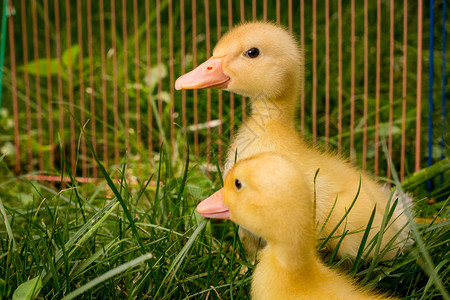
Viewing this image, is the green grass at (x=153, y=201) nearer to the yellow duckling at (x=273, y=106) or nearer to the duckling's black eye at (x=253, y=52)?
the yellow duckling at (x=273, y=106)

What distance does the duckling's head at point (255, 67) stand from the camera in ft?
6.06

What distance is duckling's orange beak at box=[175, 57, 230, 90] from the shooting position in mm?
1844

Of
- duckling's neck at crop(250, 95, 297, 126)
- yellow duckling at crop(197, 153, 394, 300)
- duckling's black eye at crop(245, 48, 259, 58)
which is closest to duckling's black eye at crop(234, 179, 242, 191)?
yellow duckling at crop(197, 153, 394, 300)

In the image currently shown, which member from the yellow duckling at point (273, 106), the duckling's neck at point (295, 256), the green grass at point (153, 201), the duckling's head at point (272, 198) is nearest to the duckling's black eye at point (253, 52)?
the yellow duckling at point (273, 106)

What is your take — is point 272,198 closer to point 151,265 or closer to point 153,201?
point 151,265

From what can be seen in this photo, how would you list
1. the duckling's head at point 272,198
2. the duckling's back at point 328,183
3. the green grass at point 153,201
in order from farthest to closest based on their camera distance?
the duckling's back at point 328,183
the green grass at point 153,201
the duckling's head at point 272,198

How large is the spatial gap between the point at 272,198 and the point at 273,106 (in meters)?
0.60

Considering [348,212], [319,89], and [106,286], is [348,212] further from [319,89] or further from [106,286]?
[319,89]

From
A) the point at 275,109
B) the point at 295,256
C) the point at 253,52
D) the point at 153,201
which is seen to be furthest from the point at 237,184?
the point at 153,201

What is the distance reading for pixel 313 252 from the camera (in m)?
1.35

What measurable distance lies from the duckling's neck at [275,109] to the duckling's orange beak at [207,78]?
0.13m

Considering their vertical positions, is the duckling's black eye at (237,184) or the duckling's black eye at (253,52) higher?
the duckling's black eye at (253,52)

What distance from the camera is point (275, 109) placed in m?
1.83

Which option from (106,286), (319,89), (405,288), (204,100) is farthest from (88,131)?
(405,288)
